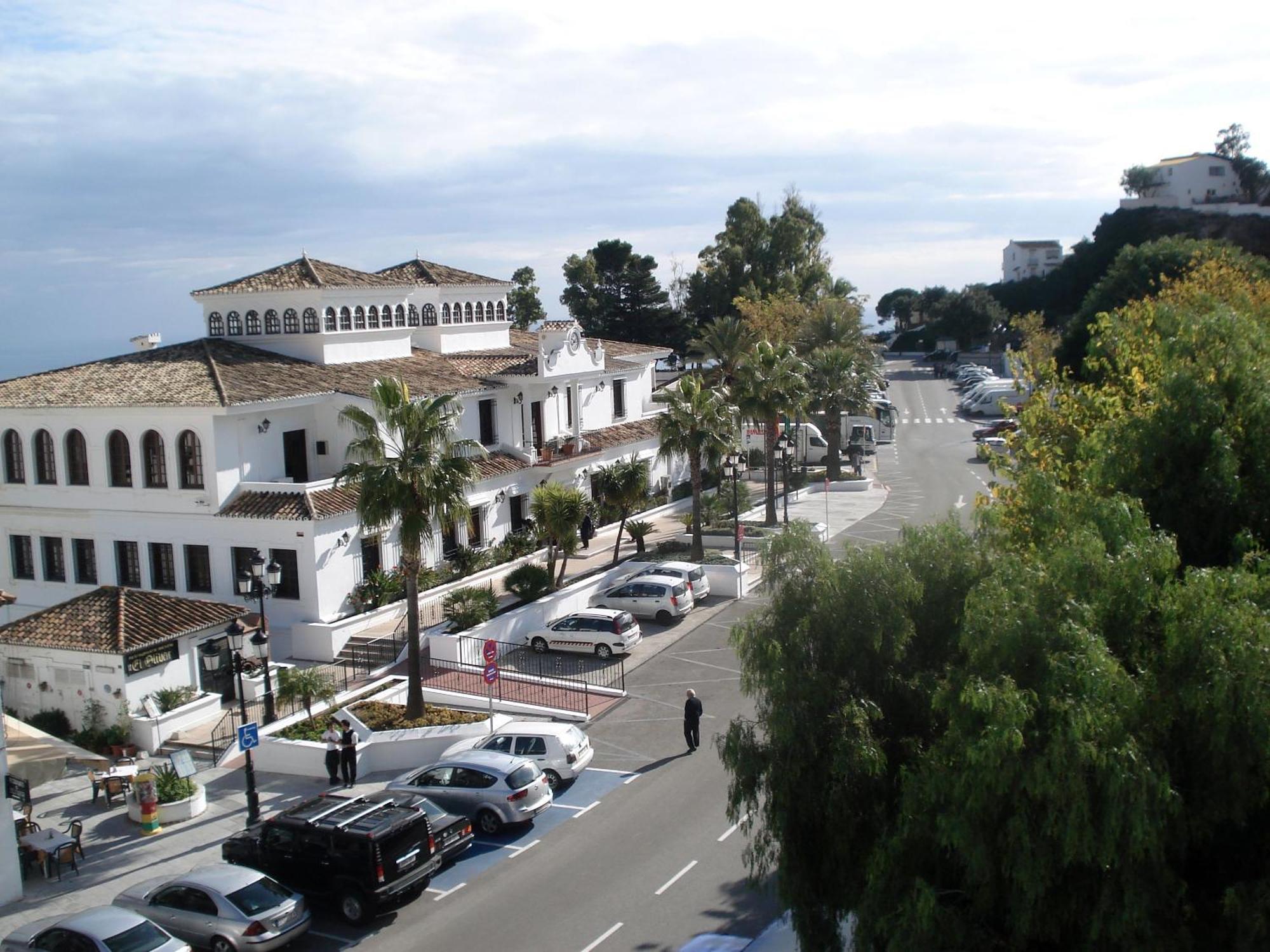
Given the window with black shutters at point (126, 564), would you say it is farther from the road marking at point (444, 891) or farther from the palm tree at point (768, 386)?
the palm tree at point (768, 386)

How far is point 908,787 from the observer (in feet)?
34.1

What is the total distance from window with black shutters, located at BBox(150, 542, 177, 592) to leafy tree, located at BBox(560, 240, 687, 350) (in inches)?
2145

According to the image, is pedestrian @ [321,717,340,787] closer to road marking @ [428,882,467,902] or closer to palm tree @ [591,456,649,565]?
road marking @ [428,882,467,902]

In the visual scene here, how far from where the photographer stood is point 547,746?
21859 mm

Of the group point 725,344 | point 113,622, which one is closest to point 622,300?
point 725,344

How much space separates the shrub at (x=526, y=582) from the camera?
32.5 meters

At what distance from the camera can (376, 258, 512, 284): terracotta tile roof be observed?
48812mm

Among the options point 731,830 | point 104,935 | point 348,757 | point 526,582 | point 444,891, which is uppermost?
point 526,582

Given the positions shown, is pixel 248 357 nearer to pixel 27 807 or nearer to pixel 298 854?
pixel 27 807

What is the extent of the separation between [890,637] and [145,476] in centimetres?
2789

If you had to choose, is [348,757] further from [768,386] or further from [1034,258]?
[1034,258]

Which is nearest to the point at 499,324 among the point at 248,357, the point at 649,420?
the point at 649,420

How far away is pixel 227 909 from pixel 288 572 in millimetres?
15912

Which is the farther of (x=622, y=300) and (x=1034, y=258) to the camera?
(x=1034, y=258)
